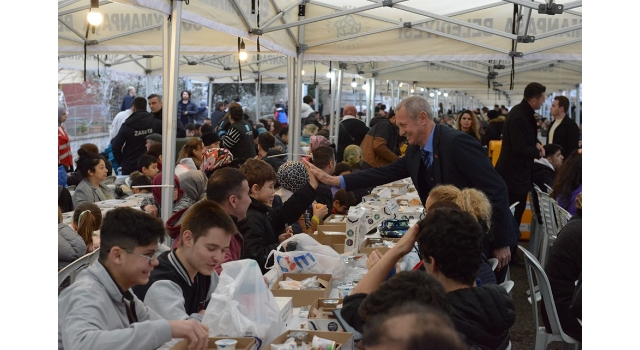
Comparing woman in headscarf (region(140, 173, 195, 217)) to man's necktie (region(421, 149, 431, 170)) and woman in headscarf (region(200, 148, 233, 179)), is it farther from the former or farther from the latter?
man's necktie (region(421, 149, 431, 170))

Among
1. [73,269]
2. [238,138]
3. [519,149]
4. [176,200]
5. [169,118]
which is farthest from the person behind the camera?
[238,138]

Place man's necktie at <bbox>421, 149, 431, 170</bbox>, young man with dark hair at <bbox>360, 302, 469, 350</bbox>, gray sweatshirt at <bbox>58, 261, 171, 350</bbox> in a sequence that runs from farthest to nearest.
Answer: man's necktie at <bbox>421, 149, 431, 170</bbox>, gray sweatshirt at <bbox>58, 261, 171, 350</bbox>, young man with dark hair at <bbox>360, 302, 469, 350</bbox>

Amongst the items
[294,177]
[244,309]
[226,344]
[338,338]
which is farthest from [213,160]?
[226,344]

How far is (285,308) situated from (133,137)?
7.72 m

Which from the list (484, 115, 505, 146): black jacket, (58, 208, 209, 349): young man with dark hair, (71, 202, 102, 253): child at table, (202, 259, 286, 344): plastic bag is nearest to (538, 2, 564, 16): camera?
(71, 202, 102, 253): child at table

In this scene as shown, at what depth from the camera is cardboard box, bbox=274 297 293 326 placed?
3.15 meters

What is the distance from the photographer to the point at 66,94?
51.4 ft

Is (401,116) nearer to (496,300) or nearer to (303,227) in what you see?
(303,227)

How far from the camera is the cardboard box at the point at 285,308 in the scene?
3.15 metres

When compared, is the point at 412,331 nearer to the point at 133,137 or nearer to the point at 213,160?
the point at 213,160

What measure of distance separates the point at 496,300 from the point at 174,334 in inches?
41.3

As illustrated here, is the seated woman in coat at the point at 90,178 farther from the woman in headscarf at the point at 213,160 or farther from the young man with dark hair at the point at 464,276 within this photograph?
the young man with dark hair at the point at 464,276

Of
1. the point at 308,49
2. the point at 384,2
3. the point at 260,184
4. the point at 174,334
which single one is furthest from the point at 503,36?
the point at 174,334

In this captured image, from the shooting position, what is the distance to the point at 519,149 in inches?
315
